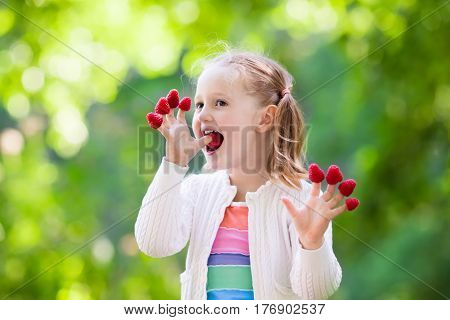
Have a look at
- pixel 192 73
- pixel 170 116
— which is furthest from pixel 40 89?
pixel 170 116

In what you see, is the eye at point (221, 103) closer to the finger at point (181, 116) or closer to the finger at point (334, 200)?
the finger at point (181, 116)

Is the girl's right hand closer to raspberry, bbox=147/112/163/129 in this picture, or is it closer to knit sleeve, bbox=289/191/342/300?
raspberry, bbox=147/112/163/129

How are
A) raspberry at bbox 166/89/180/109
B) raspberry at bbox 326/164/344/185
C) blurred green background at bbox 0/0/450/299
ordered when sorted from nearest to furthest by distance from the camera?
raspberry at bbox 326/164/344/185 < raspberry at bbox 166/89/180/109 < blurred green background at bbox 0/0/450/299

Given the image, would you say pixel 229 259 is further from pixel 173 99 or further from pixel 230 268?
pixel 173 99

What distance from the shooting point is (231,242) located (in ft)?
3.62

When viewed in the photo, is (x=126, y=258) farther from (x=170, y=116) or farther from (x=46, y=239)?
(x=170, y=116)

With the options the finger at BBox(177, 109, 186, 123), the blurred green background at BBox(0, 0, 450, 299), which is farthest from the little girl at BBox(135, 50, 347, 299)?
the blurred green background at BBox(0, 0, 450, 299)

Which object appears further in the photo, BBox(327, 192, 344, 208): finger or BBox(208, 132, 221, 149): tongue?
BBox(208, 132, 221, 149): tongue

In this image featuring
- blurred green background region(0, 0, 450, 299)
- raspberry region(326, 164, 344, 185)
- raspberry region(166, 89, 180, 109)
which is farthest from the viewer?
blurred green background region(0, 0, 450, 299)

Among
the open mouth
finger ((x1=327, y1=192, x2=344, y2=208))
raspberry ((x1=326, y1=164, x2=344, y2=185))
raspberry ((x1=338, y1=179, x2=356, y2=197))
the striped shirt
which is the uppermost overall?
the open mouth

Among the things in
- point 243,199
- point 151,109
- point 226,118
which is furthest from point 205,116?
point 151,109

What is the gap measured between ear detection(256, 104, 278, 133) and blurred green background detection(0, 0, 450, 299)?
3.90ft

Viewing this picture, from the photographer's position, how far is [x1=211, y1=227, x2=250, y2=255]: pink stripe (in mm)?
1097
